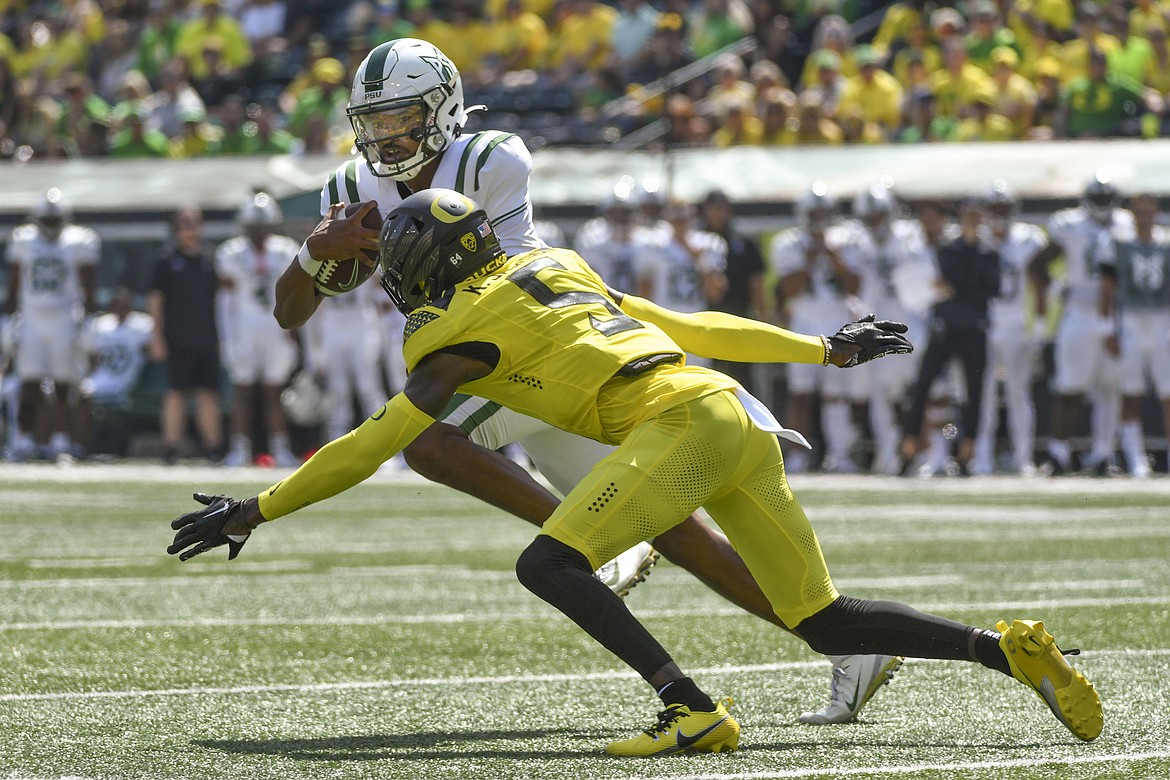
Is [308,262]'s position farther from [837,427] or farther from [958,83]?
[958,83]

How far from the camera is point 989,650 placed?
12.8 feet

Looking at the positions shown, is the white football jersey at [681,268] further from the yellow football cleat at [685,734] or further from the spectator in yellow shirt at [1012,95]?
the yellow football cleat at [685,734]

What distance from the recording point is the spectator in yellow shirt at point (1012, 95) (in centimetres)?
1416

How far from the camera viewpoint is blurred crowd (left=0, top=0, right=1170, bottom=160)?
47.0 ft

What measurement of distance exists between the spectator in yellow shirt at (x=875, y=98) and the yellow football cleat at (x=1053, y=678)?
11.3 m

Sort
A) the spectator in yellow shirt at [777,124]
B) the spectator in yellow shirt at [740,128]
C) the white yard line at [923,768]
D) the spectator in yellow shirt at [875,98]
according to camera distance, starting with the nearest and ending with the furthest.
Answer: the white yard line at [923,768]
the spectator in yellow shirt at [777,124]
the spectator in yellow shirt at [740,128]
the spectator in yellow shirt at [875,98]

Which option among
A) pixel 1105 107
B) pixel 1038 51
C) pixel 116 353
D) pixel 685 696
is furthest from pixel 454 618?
pixel 1038 51

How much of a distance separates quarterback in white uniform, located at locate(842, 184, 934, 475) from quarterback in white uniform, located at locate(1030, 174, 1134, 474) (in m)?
0.86

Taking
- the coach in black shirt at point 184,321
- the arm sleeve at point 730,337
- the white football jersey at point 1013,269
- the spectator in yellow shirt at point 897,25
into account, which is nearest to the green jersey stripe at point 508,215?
the arm sleeve at point 730,337

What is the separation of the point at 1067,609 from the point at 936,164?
763 centimetres

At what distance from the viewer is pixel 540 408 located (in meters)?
3.95

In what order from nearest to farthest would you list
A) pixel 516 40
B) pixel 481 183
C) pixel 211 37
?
1. pixel 481 183
2. pixel 516 40
3. pixel 211 37

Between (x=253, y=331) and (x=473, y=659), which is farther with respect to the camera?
(x=253, y=331)

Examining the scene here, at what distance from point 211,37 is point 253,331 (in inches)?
220
